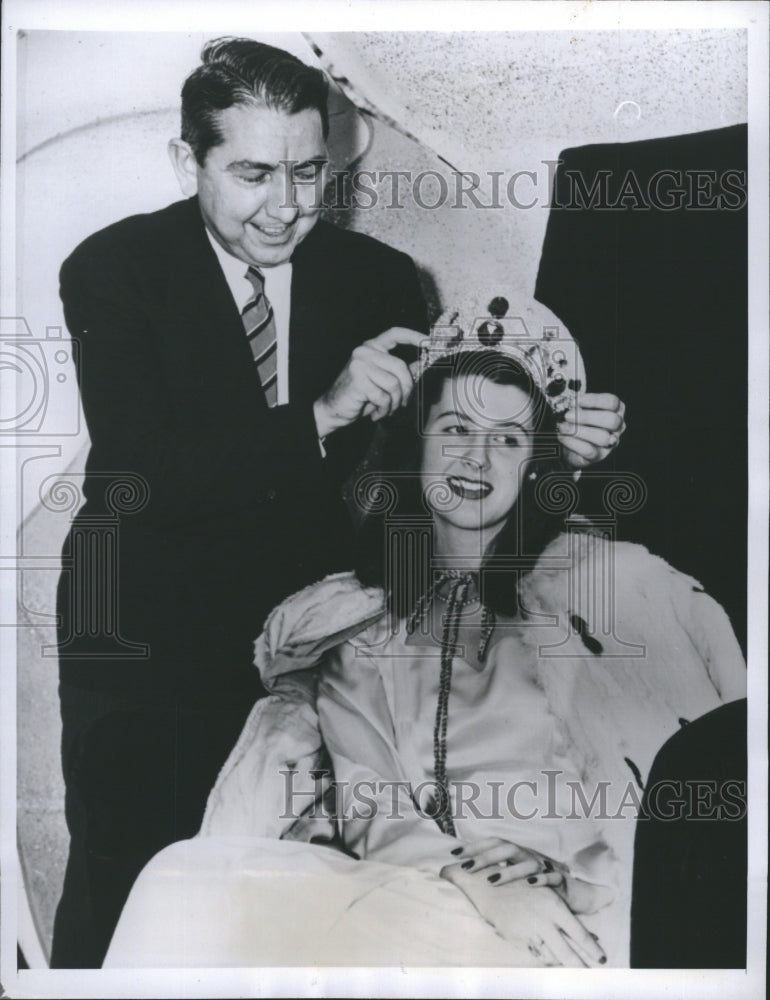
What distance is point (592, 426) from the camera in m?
2.15

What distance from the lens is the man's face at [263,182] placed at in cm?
211

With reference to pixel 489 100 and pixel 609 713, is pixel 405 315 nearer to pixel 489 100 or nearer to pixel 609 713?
pixel 489 100

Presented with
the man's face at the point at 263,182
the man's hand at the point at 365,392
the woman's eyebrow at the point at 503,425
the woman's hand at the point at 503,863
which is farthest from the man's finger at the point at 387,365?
the woman's hand at the point at 503,863

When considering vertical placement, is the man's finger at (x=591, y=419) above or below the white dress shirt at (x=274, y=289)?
below

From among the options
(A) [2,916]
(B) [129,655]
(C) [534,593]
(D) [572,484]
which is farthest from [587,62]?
(A) [2,916]

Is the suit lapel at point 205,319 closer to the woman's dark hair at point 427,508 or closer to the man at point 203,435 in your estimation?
the man at point 203,435

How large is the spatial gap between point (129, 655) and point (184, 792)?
0.30 meters

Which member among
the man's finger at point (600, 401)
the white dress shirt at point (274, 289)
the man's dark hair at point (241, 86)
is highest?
the man's dark hair at point (241, 86)

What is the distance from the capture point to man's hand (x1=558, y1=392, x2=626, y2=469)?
2150 millimetres

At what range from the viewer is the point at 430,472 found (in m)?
2.14

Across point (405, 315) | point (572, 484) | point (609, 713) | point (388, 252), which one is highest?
point (388, 252)

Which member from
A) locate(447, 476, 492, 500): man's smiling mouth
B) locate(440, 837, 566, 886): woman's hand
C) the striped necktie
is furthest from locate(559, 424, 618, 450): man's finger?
locate(440, 837, 566, 886): woman's hand

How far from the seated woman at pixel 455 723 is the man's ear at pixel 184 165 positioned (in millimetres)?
605

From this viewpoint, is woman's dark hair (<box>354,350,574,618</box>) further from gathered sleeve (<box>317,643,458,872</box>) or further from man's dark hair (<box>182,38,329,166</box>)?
man's dark hair (<box>182,38,329,166</box>)
